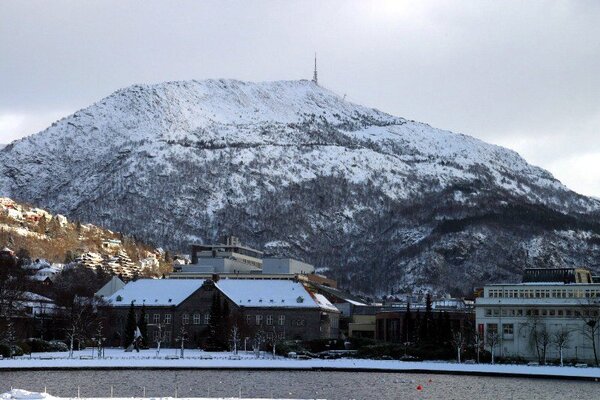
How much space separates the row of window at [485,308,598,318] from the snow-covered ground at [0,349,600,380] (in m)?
19.0

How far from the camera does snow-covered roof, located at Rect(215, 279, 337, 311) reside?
17175cm

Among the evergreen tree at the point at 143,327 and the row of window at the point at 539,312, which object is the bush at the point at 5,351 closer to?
the evergreen tree at the point at 143,327

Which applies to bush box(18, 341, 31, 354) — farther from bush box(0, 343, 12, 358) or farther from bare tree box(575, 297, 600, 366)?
bare tree box(575, 297, 600, 366)

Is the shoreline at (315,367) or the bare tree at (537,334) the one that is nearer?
the shoreline at (315,367)

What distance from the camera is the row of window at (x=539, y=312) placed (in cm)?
13938

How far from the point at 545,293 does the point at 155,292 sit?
6734 centimetres

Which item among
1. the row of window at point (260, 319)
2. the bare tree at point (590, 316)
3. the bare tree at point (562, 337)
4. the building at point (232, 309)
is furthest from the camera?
the row of window at point (260, 319)

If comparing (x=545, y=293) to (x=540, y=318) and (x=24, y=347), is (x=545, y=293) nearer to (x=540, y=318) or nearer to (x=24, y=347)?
(x=540, y=318)

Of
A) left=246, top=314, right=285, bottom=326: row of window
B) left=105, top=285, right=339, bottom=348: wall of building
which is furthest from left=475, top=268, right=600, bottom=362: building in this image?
left=246, top=314, right=285, bottom=326: row of window

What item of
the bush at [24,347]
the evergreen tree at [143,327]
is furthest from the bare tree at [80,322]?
the bush at [24,347]

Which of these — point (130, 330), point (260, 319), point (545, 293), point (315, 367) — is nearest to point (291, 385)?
point (315, 367)

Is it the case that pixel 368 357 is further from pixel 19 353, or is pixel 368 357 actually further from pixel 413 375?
pixel 19 353

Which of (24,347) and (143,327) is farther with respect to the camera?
(143,327)

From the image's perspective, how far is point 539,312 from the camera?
143625 mm
